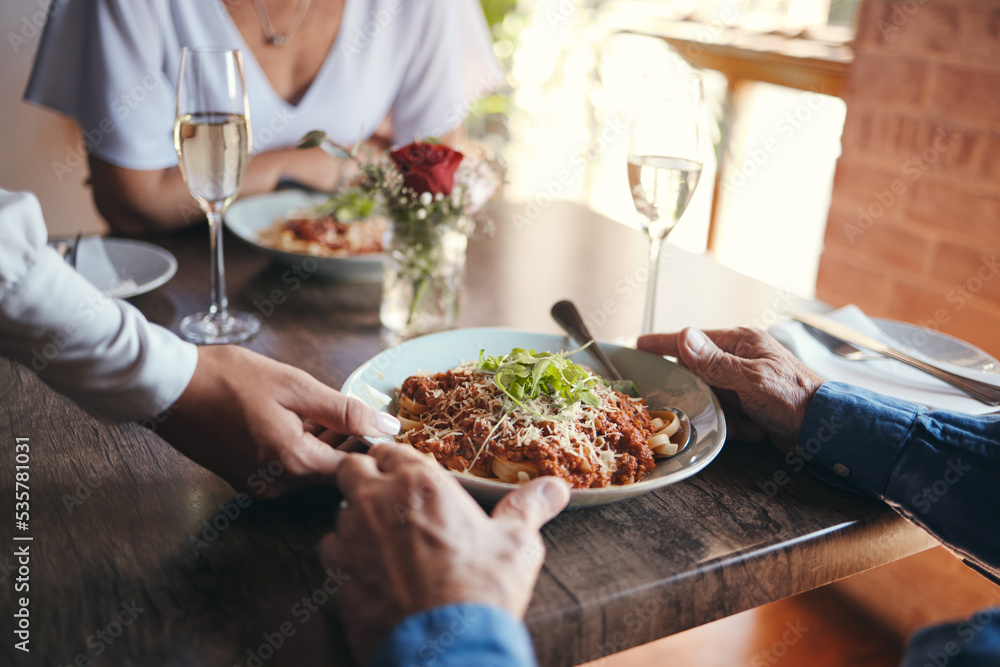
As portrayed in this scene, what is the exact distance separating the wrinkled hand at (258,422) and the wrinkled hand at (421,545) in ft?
0.21

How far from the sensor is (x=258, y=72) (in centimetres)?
182

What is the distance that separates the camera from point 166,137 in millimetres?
1699

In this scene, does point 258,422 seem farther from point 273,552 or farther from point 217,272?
point 217,272

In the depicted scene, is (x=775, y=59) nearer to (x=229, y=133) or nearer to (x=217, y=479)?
(x=229, y=133)

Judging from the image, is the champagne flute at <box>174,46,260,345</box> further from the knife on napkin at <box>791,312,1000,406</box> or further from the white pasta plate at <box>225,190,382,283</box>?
the knife on napkin at <box>791,312,1000,406</box>

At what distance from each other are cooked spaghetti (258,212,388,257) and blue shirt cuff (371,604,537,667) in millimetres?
906

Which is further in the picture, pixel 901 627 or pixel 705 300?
pixel 901 627

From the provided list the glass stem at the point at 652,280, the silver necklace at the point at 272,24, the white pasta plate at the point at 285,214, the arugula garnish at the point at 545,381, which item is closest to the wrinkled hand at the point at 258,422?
the arugula garnish at the point at 545,381

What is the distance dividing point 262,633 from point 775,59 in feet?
9.07

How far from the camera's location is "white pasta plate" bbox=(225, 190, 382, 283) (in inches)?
51.5

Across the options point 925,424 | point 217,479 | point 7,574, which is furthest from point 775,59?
point 7,574

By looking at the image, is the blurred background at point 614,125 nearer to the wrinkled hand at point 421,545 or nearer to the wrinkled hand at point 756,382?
the wrinkled hand at point 756,382

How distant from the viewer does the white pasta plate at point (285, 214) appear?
4.29ft

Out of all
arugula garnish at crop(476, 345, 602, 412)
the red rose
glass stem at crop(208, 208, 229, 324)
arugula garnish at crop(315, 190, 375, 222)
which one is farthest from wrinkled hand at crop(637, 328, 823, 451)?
arugula garnish at crop(315, 190, 375, 222)
